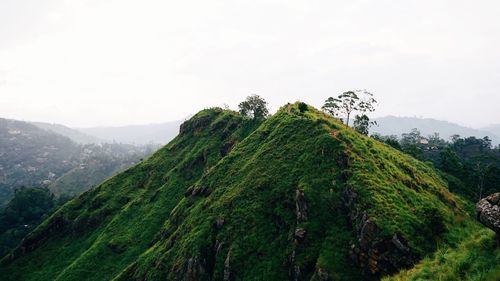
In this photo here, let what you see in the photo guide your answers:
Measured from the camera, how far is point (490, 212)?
22.6 metres

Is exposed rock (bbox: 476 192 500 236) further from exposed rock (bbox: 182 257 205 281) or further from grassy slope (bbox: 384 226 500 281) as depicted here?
exposed rock (bbox: 182 257 205 281)

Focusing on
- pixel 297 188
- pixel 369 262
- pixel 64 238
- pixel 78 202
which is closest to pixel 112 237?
pixel 64 238

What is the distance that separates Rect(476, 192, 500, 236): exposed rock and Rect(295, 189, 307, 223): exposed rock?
27273 mm

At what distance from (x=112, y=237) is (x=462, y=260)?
74802 mm

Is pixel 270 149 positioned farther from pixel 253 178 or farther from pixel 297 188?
pixel 297 188

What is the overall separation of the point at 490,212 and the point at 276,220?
108ft

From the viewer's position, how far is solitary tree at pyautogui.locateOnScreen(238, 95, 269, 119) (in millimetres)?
98562

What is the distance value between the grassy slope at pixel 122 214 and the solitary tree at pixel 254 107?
142 inches

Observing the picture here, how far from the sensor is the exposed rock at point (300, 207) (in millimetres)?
49219

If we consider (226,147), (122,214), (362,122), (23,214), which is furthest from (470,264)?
(23,214)

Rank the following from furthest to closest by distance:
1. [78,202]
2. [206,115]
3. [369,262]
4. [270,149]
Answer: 1. [206,115]
2. [78,202]
3. [270,149]
4. [369,262]

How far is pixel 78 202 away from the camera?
102438 mm

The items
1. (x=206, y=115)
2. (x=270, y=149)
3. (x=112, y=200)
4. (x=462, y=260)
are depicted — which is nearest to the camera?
(x=462, y=260)

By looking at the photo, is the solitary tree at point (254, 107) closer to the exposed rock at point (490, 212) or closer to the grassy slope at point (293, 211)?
the grassy slope at point (293, 211)
